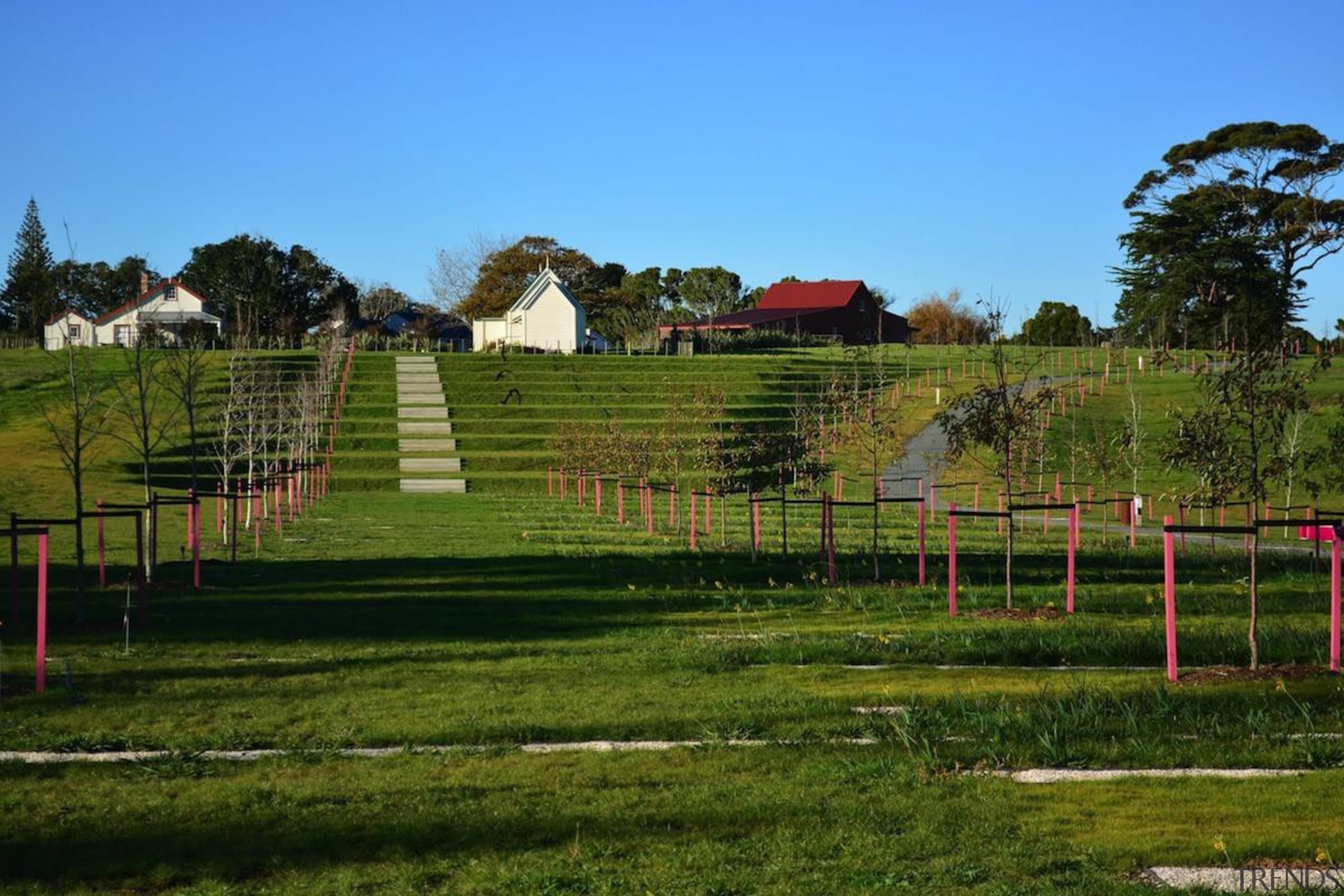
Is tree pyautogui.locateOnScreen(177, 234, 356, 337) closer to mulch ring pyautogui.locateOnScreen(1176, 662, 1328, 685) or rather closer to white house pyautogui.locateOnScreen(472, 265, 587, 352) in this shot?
white house pyautogui.locateOnScreen(472, 265, 587, 352)

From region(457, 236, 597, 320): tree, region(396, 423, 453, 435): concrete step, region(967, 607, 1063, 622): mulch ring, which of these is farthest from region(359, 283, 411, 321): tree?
region(967, 607, 1063, 622): mulch ring

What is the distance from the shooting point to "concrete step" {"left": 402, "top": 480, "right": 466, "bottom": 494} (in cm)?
5866

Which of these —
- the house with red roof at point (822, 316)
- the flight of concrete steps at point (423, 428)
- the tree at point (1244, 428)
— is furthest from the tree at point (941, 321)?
the tree at point (1244, 428)

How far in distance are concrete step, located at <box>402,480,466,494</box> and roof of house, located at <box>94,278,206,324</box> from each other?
151 ft

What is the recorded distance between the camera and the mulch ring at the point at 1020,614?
1811 centimetres

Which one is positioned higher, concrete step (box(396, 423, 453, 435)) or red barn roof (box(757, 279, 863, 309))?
red barn roof (box(757, 279, 863, 309))

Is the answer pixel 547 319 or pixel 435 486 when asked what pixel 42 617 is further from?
pixel 547 319

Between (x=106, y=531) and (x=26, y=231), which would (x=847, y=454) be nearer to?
(x=106, y=531)

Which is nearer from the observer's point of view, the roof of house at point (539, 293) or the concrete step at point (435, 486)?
the concrete step at point (435, 486)

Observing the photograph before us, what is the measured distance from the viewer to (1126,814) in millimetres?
8773

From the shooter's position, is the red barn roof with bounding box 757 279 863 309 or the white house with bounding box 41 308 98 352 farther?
the red barn roof with bounding box 757 279 863 309

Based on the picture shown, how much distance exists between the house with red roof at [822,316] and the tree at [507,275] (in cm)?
1466

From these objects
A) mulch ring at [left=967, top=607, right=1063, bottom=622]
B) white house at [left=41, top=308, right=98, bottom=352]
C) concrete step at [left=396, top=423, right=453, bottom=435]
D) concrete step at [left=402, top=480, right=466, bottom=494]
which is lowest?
concrete step at [left=402, top=480, right=466, bottom=494]

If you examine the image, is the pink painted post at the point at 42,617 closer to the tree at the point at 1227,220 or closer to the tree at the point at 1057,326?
the tree at the point at 1227,220
